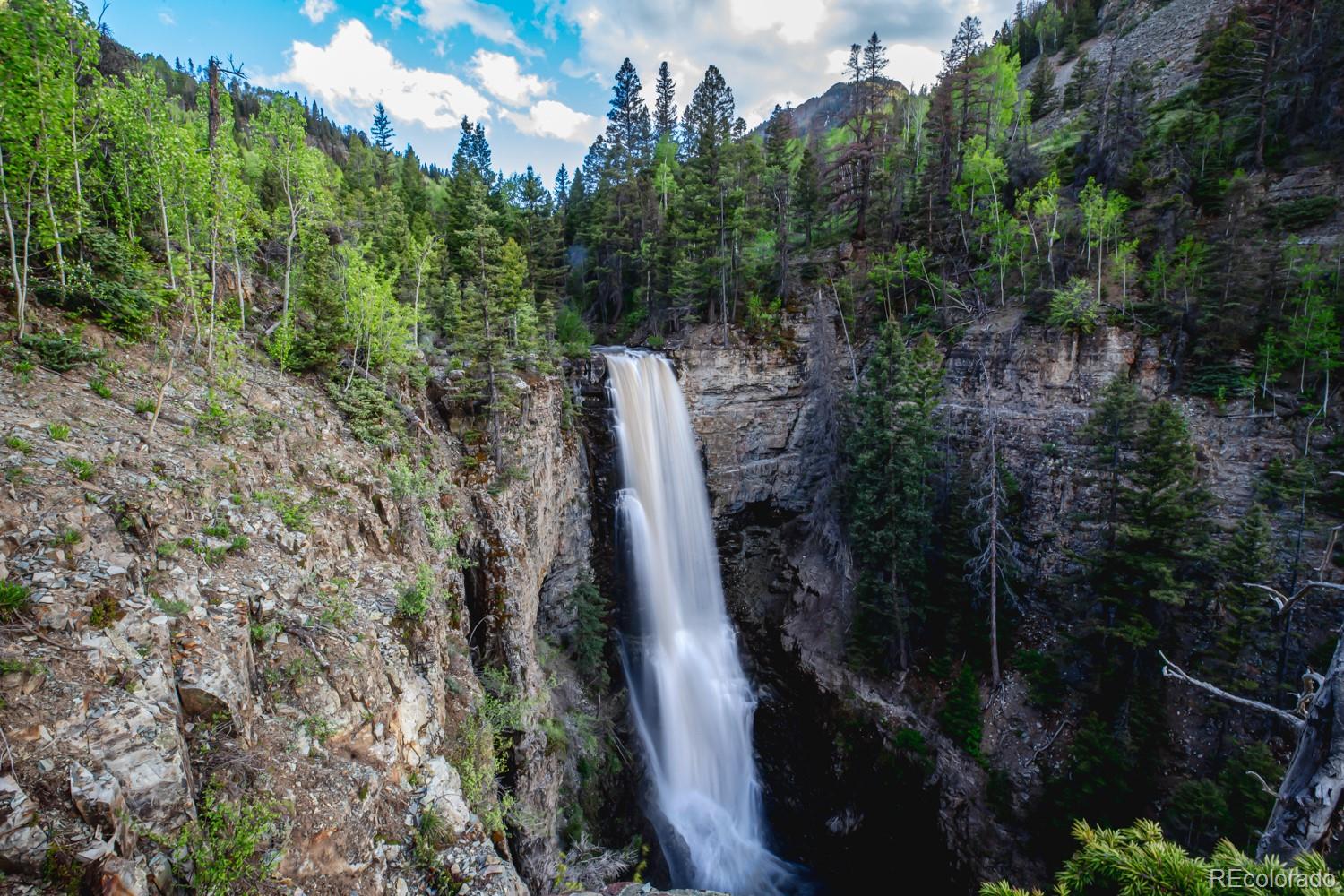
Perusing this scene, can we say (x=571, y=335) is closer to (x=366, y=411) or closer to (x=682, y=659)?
(x=366, y=411)

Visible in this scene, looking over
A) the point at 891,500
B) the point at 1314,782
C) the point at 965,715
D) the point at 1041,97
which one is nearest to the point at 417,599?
the point at 1314,782

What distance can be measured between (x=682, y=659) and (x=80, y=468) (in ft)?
70.7

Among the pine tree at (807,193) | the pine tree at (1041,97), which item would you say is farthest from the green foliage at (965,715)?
the pine tree at (1041,97)

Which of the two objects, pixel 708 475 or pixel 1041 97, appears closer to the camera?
pixel 708 475

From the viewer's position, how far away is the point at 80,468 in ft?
22.0

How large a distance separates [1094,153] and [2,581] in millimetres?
42502

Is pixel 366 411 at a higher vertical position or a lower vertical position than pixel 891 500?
higher

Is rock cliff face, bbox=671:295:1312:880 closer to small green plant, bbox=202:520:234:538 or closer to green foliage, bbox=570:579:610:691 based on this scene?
green foliage, bbox=570:579:610:691

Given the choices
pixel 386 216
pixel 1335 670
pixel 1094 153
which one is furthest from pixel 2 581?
pixel 1094 153

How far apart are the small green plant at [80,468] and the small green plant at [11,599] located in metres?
2.30

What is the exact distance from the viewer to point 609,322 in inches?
1377

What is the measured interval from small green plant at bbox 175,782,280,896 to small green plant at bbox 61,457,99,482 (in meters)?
4.51

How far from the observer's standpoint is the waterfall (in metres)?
20.1

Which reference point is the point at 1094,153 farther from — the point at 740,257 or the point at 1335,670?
the point at 1335,670
